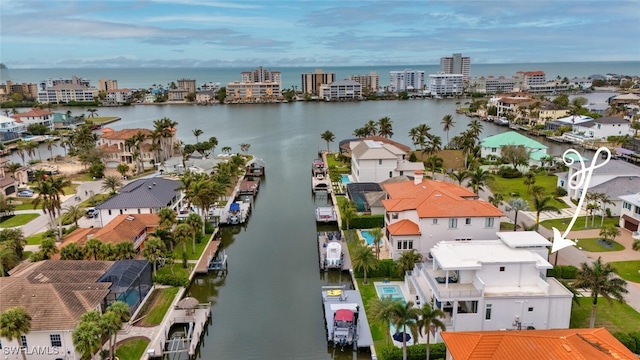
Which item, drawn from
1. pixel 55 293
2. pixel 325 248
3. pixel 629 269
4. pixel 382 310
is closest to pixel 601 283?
pixel 382 310

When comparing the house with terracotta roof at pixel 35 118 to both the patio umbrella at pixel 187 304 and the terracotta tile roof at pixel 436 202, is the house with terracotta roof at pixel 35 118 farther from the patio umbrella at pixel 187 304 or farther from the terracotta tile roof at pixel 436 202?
the terracotta tile roof at pixel 436 202

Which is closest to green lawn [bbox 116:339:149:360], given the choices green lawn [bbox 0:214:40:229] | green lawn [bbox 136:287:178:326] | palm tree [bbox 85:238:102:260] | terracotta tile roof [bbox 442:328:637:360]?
green lawn [bbox 136:287:178:326]

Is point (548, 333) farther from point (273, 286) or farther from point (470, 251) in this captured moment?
point (273, 286)

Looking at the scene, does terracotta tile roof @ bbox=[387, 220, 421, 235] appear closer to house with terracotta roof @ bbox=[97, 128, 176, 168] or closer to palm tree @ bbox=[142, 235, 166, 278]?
palm tree @ bbox=[142, 235, 166, 278]

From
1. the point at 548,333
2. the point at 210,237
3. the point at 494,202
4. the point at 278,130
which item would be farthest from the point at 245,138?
the point at 548,333

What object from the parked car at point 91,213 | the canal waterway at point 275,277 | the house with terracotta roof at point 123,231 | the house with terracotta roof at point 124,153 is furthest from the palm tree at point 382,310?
the house with terracotta roof at point 124,153

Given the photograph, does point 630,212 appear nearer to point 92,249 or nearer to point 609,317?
point 609,317
